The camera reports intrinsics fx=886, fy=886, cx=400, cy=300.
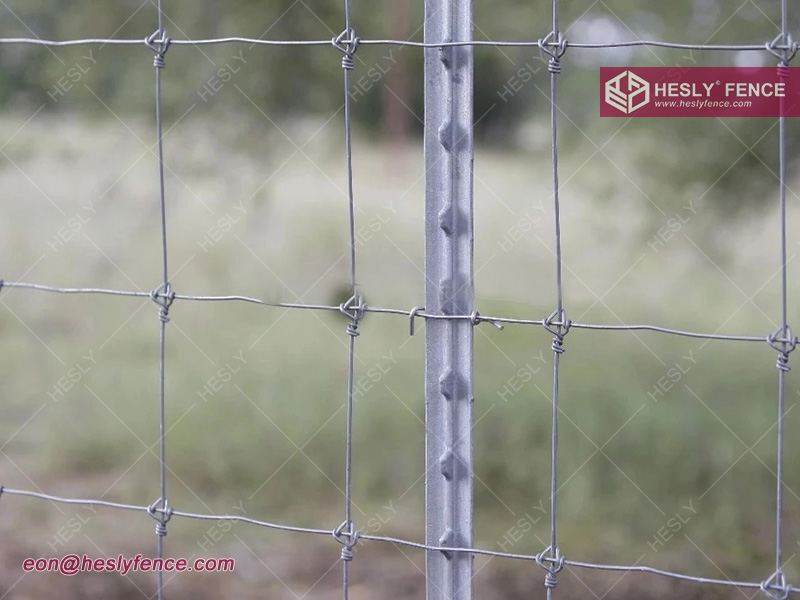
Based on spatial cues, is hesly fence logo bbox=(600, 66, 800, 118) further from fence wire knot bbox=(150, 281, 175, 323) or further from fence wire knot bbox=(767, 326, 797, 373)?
fence wire knot bbox=(150, 281, 175, 323)

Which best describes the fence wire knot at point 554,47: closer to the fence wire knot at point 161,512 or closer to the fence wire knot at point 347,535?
the fence wire knot at point 347,535

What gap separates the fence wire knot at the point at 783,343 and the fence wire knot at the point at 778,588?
0.18 meters

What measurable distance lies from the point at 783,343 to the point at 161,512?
2.03 ft

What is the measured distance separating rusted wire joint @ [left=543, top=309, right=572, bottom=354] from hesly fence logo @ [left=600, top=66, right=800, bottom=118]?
249 mm

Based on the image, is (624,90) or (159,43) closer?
(159,43)

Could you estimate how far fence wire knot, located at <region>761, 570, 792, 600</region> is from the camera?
751mm

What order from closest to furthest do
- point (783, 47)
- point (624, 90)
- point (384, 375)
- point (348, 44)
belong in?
point (783, 47) < point (348, 44) < point (624, 90) < point (384, 375)

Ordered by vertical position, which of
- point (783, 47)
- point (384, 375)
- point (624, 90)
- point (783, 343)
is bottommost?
point (783, 343)

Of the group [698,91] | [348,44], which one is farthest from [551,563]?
[698,91]

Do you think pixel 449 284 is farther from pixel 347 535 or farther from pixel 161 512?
pixel 161 512

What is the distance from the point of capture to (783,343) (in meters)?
0.74

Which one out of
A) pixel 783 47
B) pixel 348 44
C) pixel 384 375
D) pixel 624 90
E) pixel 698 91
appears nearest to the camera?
pixel 783 47

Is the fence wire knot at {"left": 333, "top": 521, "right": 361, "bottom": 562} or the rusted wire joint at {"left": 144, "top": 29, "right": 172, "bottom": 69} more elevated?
the rusted wire joint at {"left": 144, "top": 29, "right": 172, "bottom": 69}

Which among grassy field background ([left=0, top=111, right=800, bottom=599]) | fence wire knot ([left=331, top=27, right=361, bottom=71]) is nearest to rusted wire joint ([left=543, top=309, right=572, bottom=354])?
fence wire knot ([left=331, top=27, right=361, bottom=71])
